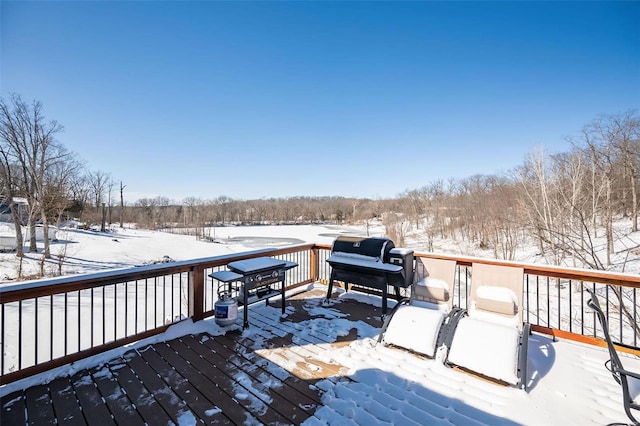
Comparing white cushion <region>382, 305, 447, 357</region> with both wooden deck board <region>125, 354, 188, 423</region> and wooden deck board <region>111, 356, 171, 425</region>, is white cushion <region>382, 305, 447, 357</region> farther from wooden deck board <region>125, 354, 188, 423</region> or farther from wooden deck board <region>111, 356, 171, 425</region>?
wooden deck board <region>111, 356, 171, 425</region>

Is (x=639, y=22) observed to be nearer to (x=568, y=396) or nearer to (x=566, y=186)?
(x=566, y=186)

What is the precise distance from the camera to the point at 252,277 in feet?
11.1

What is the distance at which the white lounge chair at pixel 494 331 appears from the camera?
2.18 meters

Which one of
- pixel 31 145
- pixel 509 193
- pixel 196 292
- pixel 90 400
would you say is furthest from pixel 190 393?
pixel 31 145

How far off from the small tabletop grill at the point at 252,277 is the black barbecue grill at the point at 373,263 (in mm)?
797

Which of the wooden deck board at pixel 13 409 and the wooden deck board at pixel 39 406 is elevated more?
the wooden deck board at pixel 13 409

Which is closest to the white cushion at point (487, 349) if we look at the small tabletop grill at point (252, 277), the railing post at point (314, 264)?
the small tabletop grill at point (252, 277)

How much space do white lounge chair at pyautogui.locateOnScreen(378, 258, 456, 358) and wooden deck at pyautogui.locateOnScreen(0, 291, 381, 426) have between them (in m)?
0.58

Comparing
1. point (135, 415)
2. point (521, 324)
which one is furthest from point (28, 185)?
point (521, 324)

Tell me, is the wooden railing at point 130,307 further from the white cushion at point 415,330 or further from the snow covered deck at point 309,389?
the white cushion at point 415,330

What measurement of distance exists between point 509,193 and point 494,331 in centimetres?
1486

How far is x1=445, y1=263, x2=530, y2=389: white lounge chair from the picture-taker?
218 centimetres

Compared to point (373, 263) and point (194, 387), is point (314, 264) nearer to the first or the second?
point (373, 263)

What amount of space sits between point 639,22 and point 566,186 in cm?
515
